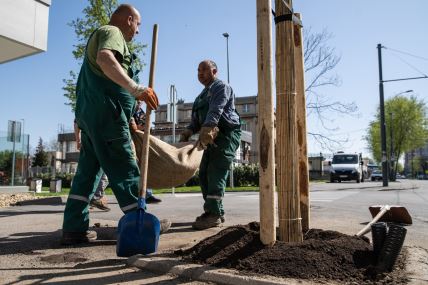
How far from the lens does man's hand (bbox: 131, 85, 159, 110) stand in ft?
10.8

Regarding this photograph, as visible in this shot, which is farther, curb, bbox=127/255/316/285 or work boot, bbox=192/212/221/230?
work boot, bbox=192/212/221/230

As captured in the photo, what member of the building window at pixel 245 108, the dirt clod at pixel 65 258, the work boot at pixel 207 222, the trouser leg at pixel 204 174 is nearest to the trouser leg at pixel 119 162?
the dirt clod at pixel 65 258

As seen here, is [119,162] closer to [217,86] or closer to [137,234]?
[137,234]

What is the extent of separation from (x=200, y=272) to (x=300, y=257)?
614 mm

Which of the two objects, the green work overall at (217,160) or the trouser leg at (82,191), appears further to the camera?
the green work overall at (217,160)

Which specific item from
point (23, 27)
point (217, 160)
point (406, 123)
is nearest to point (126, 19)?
point (217, 160)

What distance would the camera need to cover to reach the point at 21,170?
1767 cm

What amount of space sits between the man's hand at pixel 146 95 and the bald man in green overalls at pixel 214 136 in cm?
113

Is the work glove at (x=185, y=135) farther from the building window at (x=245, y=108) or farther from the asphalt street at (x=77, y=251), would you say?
the building window at (x=245, y=108)

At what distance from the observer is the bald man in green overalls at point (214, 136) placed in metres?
4.50

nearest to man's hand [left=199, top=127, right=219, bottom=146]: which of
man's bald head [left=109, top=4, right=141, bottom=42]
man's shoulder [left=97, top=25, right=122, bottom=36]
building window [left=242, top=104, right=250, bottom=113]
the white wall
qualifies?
man's bald head [left=109, top=4, right=141, bottom=42]

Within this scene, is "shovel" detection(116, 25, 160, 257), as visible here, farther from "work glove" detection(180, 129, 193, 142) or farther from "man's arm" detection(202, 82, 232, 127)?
"work glove" detection(180, 129, 193, 142)

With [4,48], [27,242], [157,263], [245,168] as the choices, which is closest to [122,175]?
[157,263]

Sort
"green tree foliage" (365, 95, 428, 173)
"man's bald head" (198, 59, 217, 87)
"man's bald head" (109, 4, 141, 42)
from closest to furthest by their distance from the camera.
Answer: "man's bald head" (109, 4, 141, 42), "man's bald head" (198, 59, 217, 87), "green tree foliage" (365, 95, 428, 173)
